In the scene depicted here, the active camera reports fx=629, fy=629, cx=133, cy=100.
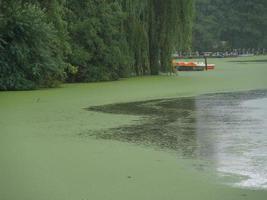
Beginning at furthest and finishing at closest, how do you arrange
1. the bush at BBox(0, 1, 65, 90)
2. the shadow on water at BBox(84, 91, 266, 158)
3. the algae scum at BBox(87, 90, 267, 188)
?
the bush at BBox(0, 1, 65, 90), the shadow on water at BBox(84, 91, 266, 158), the algae scum at BBox(87, 90, 267, 188)

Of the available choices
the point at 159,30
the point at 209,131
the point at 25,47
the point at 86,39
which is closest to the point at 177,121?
the point at 209,131

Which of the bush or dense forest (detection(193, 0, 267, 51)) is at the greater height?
the bush

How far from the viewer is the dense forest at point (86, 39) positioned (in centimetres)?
1733

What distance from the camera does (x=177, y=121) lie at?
11.1 meters

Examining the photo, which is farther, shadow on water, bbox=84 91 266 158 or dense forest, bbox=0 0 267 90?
dense forest, bbox=0 0 267 90

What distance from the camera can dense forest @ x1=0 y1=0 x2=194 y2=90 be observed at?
56.9 feet

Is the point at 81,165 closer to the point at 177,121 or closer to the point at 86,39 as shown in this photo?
the point at 177,121

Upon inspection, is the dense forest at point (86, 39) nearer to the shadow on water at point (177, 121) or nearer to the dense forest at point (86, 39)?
the dense forest at point (86, 39)

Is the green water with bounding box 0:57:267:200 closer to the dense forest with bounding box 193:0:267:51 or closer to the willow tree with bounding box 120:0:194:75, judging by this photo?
the willow tree with bounding box 120:0:194:75

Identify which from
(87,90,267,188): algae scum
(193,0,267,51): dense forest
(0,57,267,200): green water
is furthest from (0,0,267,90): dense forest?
(193,0,267,51): dense forest

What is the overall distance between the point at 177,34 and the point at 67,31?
17.1 ft

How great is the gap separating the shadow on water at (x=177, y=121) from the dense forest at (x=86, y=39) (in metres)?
4.43

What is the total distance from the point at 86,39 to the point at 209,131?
11.6 metres

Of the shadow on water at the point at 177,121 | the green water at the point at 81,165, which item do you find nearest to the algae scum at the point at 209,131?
the shadow on water at the point at 177,121
